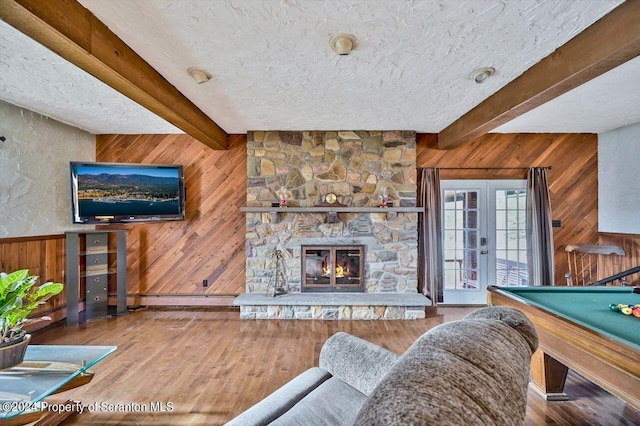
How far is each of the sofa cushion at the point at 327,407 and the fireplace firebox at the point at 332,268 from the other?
8.28 ft

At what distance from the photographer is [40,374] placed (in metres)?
1.65

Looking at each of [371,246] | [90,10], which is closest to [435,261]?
[371,246]

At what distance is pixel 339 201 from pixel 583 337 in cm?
297

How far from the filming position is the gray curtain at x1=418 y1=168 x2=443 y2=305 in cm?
420

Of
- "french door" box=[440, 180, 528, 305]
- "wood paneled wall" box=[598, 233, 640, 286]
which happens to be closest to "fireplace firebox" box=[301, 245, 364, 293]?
"french door" box=[440, 180, 528, 305]

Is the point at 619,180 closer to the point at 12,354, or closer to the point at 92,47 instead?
the point at 92,47

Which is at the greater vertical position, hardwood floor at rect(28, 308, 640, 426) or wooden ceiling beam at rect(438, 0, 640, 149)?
wooden ceiling beam at rect(438, 0, 640, 149)

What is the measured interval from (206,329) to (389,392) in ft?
11.5

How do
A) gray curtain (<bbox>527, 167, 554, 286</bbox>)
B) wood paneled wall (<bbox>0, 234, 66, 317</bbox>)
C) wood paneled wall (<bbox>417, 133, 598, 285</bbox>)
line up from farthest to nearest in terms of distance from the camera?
wood paneled wall (<bbox>417, 133, 598, 285</bbox>), gray curtain (<bbox>527, 167, 554, 286</bbox>), wood paneled wall (<bbox>0, 234, 66, 317</bbox>)

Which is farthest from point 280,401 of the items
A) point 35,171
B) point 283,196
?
point 35,171

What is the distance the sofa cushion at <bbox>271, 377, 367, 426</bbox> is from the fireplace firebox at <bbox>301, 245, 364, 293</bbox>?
2523 millimetres

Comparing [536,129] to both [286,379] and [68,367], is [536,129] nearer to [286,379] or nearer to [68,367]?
[286,379]

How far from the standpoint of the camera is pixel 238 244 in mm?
4359

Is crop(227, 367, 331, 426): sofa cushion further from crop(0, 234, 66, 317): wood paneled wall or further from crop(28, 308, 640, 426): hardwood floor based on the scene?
crop(0, 234, 66, 317): wood paneled wall
